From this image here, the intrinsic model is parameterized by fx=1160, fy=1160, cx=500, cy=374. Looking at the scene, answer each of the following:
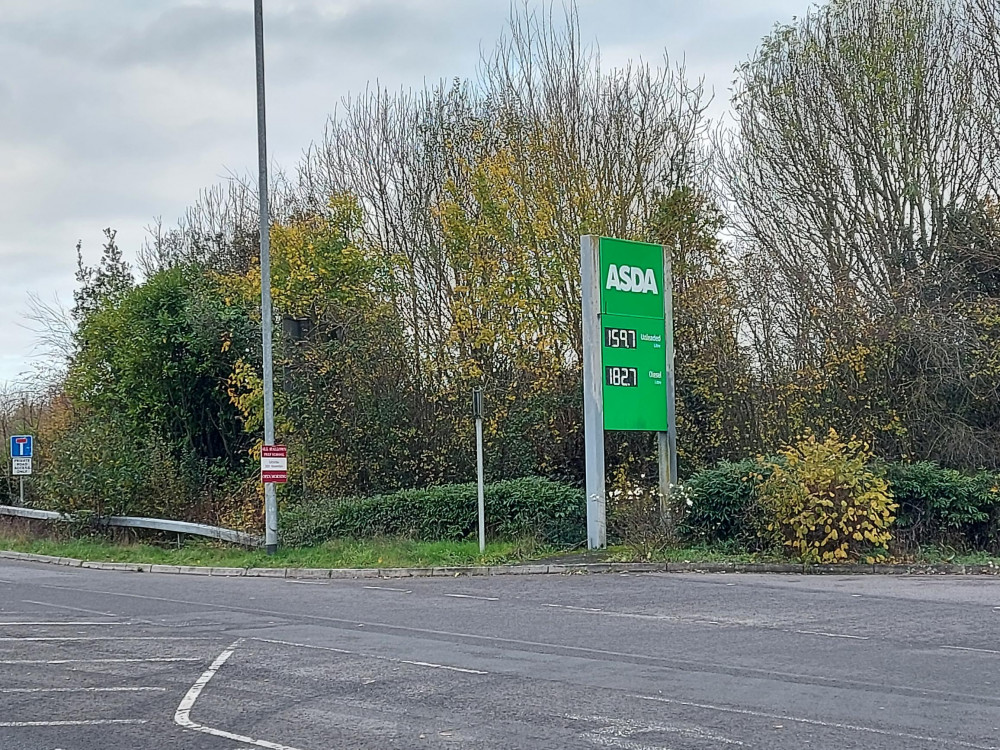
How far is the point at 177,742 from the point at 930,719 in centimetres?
488

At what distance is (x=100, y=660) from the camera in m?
10.5

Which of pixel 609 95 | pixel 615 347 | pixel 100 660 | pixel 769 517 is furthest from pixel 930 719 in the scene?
pixel 609 95

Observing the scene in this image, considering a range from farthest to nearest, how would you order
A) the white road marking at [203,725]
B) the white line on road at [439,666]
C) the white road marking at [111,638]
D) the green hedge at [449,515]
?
the green hedge at [449,515], the white road marking at [111,638], the white line on road at [439,666], the white road marking at [203,725]

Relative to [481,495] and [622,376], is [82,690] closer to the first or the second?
[481,495]

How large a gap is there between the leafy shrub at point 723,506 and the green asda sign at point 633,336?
1825 millimetres

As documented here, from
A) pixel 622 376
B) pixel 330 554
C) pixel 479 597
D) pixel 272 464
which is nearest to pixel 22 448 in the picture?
pixel 272 464

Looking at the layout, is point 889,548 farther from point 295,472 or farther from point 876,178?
point 295,472

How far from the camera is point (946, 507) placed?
61.4 feet

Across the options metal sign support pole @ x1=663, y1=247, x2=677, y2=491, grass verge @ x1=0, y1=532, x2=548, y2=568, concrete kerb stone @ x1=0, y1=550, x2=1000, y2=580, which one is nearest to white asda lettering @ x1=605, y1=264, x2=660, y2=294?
metal sign support pole @ x1=663, y1=247, x2=677, y2=491

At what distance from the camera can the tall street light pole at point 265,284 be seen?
21.6 meters

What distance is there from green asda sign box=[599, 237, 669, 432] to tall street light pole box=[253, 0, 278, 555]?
6248mm

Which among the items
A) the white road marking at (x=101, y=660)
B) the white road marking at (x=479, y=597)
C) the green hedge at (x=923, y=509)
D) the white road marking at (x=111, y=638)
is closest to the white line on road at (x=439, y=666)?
the white road marking at (x=101, y=660)

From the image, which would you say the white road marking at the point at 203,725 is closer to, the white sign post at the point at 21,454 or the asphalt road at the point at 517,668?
the asphalt road at the point at 517,668

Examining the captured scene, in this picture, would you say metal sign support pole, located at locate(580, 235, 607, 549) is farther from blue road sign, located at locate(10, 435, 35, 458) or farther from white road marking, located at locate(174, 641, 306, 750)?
blue road sign, located at locate(10, 435, 35, 458)
